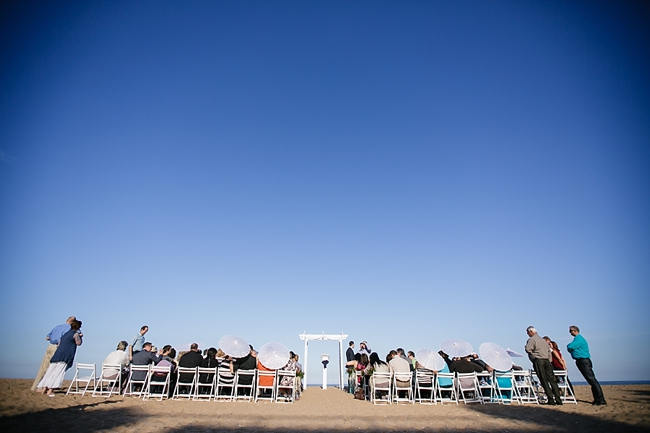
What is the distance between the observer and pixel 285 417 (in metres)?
6.93

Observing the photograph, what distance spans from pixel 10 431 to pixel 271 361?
5.32 m

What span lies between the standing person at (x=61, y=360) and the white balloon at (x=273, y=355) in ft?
13.9

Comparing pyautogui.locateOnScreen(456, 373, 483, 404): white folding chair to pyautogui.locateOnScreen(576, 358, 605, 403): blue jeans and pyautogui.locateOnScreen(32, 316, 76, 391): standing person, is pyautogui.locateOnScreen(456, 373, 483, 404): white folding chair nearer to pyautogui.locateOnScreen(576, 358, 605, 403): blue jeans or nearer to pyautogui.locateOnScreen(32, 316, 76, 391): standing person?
pyautogui.locateOnScreen(576, 358, 605, 403): blue jeans

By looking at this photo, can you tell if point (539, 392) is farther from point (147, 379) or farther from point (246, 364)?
point (147, 379)

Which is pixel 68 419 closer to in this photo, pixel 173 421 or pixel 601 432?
pixel 173 421

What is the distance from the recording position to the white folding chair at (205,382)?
350 inches

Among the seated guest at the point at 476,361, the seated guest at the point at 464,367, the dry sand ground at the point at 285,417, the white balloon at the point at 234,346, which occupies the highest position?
the white balloon at the point at 234,346

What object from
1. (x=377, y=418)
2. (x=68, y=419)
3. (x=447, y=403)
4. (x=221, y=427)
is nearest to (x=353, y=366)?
(x=447, y=403)

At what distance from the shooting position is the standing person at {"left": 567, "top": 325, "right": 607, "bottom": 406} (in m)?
8.13

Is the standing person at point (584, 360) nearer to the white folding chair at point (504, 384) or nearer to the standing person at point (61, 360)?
the white folding chair at point (504, 384)

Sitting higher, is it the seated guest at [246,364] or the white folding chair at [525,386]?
the seated guest at [246,364]

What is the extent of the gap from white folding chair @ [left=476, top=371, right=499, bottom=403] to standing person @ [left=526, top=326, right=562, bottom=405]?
1.18 metres

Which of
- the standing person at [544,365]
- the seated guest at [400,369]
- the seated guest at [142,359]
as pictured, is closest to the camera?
the standing person at [544,365]

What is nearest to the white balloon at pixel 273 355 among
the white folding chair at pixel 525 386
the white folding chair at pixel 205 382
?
the white folding chair at pixel 205 382
